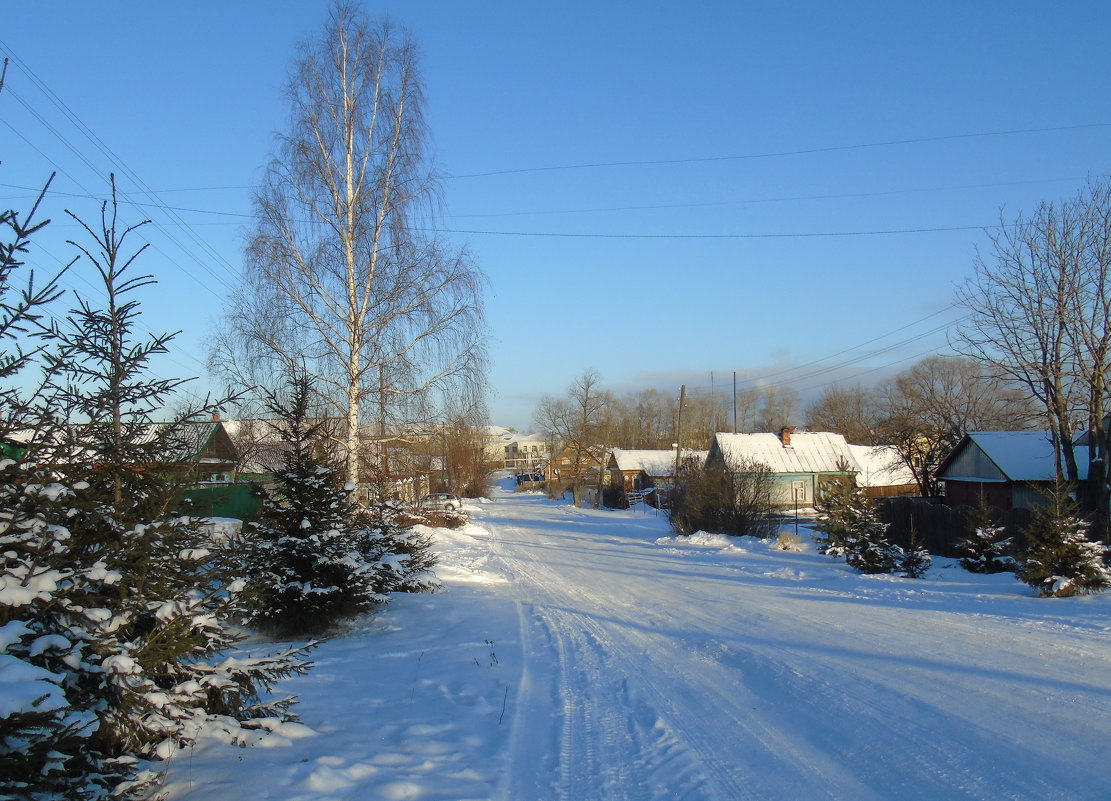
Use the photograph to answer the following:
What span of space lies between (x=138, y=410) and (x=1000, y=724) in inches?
268

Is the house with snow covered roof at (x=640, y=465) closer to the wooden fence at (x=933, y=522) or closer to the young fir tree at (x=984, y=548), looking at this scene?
the wooden fence at (x=933, y=522)

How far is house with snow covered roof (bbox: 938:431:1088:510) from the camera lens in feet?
85.9

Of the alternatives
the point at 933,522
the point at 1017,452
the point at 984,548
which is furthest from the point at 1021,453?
the point at 984,548

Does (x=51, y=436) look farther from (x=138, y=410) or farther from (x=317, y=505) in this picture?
(x=317, y=505)

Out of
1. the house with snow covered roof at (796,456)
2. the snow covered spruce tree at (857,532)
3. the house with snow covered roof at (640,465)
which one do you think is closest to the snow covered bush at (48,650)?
the snow covered spruce tree at (857,532)

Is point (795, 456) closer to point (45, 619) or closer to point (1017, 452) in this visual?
point (1017, 452)

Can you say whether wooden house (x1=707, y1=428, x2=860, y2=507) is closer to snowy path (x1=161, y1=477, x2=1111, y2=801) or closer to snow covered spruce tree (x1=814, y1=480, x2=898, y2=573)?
snow covered spruce tree (x1=814, y1=480, x2=898, y2=573)

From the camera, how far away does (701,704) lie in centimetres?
670

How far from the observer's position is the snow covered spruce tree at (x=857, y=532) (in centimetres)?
1648

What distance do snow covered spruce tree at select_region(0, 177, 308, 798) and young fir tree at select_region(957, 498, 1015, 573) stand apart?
15317 millimetres

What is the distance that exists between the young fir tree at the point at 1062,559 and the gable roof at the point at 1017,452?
51.1ft

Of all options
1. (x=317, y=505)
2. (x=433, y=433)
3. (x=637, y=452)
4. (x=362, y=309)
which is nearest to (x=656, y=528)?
(x=433, y=433)

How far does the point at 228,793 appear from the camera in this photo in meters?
4.44

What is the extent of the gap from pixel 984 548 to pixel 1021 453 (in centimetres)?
1407
